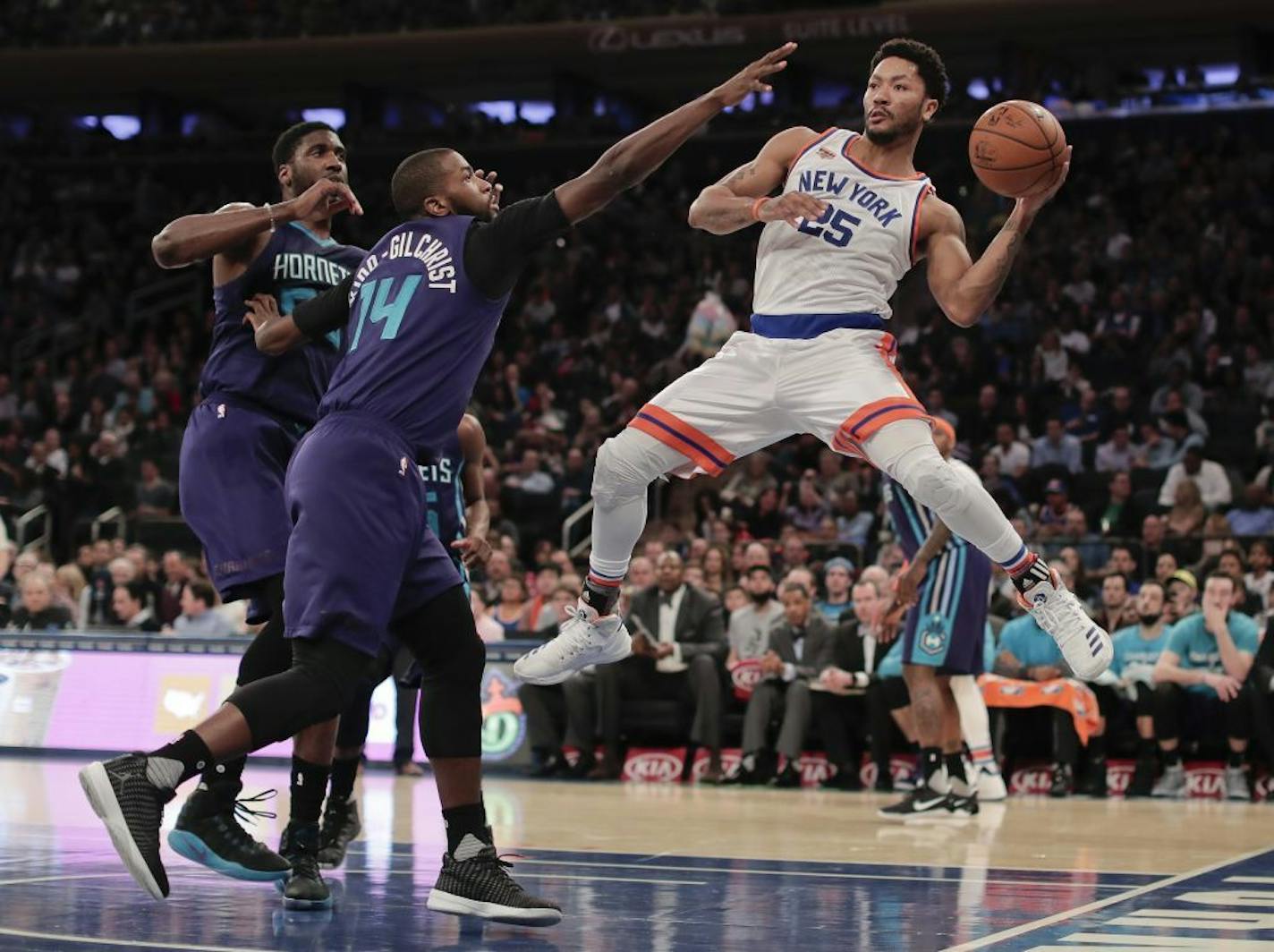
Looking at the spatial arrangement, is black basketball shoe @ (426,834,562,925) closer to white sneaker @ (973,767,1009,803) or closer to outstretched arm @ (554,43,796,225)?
outstretched arm @ (554,43,796,225)

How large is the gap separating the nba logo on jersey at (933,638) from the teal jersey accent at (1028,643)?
2.11 metres

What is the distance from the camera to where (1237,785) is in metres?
11.6

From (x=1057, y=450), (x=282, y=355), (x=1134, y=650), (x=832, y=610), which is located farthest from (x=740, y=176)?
(x=1057, y=450)

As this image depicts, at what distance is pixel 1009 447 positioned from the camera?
689 inches

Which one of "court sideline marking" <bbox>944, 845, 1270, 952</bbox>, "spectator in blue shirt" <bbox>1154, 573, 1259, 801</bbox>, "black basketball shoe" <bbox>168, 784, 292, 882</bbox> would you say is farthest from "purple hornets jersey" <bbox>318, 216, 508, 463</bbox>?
"spectator in blue shirt" <bbox>1154, 573, 1259, 801</bbox>

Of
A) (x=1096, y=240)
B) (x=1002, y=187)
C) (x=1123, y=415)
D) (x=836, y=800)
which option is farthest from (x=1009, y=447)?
(x=1002, y=187)

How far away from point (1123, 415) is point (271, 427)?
42.2ft

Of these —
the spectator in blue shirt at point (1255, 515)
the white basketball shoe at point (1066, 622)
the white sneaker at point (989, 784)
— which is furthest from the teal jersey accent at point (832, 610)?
the white basketball shoe at point (1066, 622)

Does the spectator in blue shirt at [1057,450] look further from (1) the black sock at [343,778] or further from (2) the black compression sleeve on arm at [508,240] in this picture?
(2) the black compression sleeve on arm at [508,240]

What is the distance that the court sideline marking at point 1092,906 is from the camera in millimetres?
5156

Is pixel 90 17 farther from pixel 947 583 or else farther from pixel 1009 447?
pixel 947 583

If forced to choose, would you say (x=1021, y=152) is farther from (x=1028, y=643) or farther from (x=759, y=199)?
(x=1028, y=643)

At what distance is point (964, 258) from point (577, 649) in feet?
6.98

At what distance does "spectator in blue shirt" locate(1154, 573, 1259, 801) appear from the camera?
11500 millimetres
